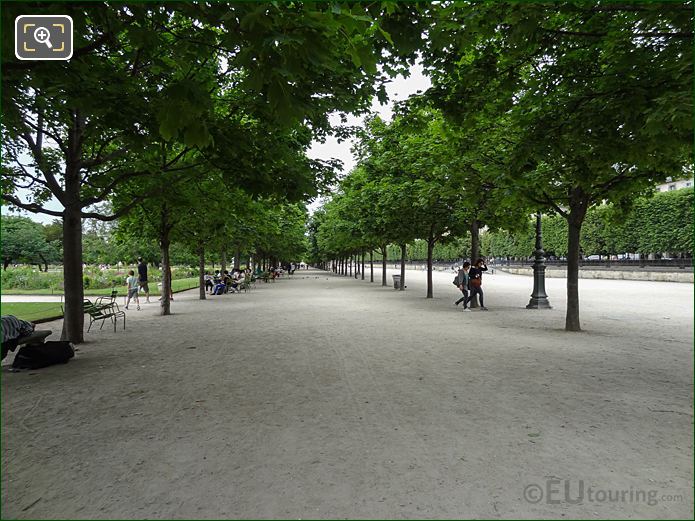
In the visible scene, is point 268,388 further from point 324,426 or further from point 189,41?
point 189,41

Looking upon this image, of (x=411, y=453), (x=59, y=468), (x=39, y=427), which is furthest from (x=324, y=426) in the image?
(x=39, y=427)

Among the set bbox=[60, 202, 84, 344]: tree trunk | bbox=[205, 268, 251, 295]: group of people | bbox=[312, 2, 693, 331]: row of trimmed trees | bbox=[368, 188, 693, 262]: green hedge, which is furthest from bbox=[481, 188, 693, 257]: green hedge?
bbox=[60, 202, 84, 344]: tree trunk

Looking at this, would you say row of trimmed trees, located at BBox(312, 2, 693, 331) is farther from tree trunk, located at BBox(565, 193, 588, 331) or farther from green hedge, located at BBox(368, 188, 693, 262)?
green hedge, located at BBox(368, 188, 693, 262)

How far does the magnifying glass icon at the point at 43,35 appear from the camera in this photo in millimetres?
3609

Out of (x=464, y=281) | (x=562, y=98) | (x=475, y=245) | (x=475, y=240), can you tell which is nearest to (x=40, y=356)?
(x=562, y=98)

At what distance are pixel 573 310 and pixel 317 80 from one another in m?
8.48

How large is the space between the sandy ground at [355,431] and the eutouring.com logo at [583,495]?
2 centimetres

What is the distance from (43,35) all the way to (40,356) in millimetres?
6095

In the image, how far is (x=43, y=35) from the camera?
3.67m

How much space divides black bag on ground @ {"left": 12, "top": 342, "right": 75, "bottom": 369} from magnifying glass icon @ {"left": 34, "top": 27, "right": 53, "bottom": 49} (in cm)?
592

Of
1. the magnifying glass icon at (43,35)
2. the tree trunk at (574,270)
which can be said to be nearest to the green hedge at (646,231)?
the tree trunk at (574,270)

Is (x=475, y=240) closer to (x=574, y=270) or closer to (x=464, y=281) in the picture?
(x=464, y=281)

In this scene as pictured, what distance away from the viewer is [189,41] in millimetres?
4832

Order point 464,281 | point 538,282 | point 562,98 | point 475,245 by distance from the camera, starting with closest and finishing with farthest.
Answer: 1. point 562,98
2. point 464,281
3. point 538,282
4. point 475,245
